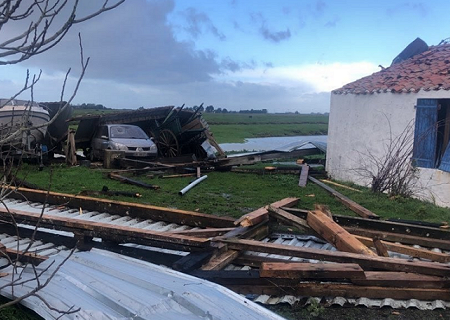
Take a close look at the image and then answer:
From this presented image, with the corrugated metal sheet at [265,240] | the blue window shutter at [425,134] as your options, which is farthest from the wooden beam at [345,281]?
the blue window shutter at [425,134]

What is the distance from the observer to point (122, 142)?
16875 millimetres

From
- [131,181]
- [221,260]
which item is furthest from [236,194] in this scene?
[221,260]

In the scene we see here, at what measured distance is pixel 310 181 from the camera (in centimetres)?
1252

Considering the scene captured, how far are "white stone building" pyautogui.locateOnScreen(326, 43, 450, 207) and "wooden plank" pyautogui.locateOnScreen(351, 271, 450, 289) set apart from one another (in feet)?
21.1

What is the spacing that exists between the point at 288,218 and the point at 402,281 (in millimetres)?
1846

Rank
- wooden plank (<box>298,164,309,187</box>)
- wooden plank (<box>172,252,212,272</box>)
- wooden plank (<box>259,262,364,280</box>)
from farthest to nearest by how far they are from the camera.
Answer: wooden plank (<box>298,164,309,187</box>), wooden plank (<box>172,252,212,272</box>), wooden plank (<box>259,262,364,280</box>)

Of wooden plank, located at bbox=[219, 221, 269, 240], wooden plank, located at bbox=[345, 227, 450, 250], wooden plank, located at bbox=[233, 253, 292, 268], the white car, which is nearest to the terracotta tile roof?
wooden plank, located at bbox=[345, 227, 450, 250]

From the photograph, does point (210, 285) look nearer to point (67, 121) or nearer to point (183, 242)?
point (183, 242)

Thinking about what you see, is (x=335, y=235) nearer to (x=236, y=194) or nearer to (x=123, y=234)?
(x=123, y=234)

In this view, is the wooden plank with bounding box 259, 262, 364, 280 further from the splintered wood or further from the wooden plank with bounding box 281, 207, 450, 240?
the wooden plank with bounding box 281, 207, 450, 240

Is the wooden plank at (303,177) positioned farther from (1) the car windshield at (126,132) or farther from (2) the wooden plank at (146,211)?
(1) the car windshield at (126,132)

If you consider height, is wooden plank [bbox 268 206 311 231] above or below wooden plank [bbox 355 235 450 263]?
above

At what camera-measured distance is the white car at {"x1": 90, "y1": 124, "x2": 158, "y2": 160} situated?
16.7 m

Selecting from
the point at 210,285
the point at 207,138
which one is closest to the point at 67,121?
the point at 207,138
